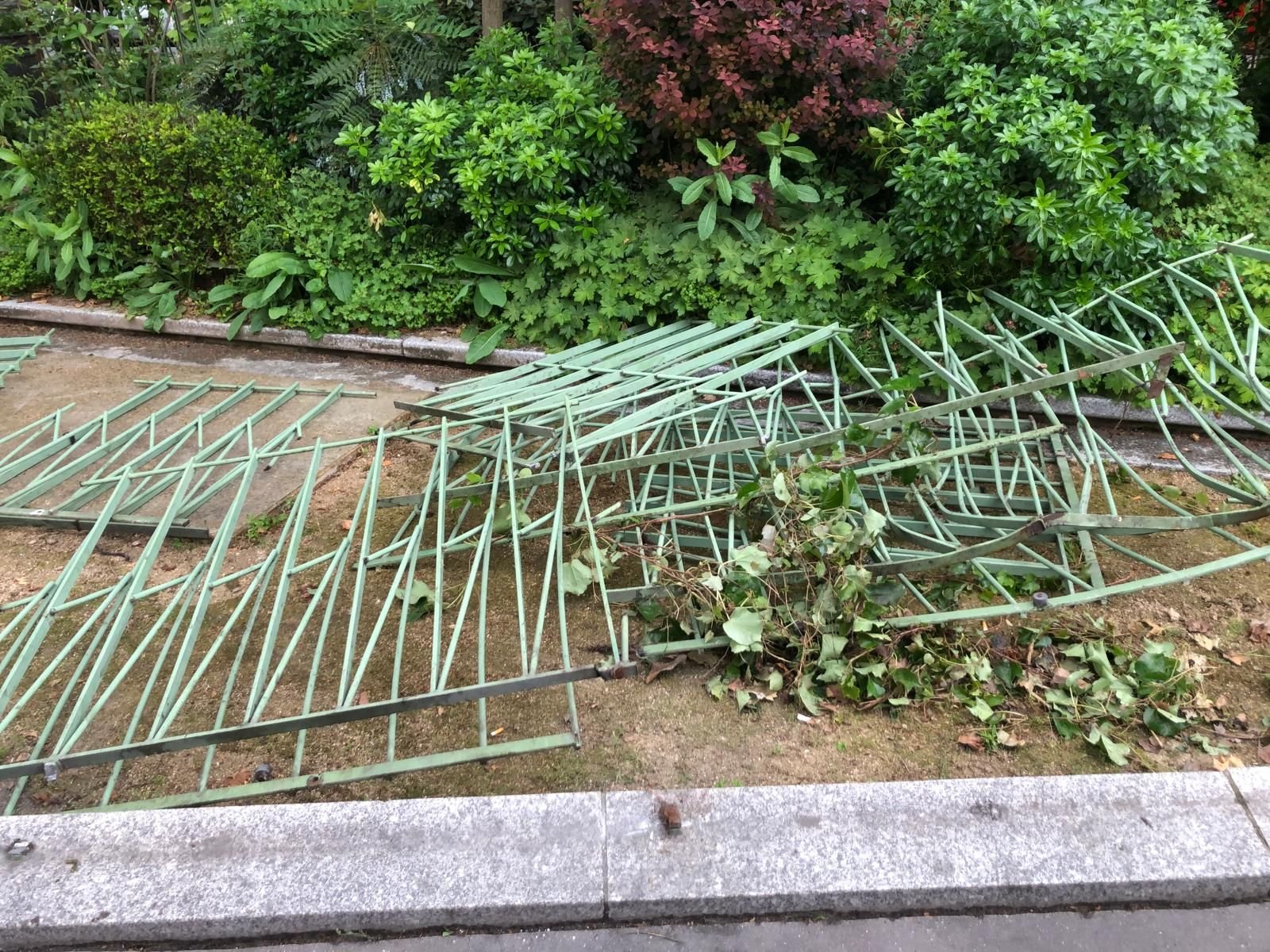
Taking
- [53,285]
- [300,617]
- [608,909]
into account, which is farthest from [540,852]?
[53,285]

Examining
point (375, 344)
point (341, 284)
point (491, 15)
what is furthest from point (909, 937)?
point (491, 15)

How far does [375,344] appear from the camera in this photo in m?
5.38

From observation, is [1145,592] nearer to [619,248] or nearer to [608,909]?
[608,909]

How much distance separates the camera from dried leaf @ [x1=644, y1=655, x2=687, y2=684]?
286 centimetres

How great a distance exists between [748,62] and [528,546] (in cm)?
279

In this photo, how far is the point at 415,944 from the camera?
209 cm

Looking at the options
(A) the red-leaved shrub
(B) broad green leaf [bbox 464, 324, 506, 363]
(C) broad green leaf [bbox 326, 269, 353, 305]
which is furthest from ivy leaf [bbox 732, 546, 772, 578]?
(C) broad green leaf [bbox 326, 269, 353, 305]

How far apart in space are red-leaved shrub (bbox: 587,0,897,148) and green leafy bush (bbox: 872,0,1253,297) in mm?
370

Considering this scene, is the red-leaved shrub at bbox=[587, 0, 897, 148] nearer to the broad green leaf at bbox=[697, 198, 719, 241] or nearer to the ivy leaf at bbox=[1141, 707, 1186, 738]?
the broad green leaf at bbox=[697, 198, 719, 241]

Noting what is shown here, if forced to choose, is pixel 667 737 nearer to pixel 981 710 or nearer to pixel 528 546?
pixel 981 710

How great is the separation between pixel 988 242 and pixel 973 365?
1.93 feet

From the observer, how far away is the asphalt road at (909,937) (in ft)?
6.81

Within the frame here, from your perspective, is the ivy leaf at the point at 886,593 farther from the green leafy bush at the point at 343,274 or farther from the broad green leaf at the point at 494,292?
the green leafy bush at the point at 343,274

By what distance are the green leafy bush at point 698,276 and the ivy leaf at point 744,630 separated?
2.17 meters
